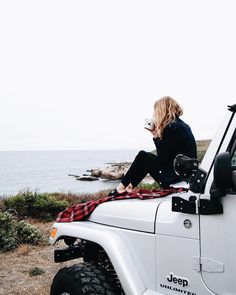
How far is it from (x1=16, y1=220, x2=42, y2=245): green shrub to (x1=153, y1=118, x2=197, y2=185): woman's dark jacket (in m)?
5.63

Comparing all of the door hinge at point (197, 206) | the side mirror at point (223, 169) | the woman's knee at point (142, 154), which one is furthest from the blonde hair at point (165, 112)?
the side mirror at point (223, 169)

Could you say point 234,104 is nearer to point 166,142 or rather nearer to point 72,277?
point 166,142

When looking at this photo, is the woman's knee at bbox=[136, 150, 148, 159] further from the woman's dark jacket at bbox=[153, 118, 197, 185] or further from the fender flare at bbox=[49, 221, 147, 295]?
the fender flare at bbox=[49, 221, 147, 295]

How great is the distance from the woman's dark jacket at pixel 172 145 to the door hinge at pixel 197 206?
1.21 m

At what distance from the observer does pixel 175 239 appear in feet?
8.11

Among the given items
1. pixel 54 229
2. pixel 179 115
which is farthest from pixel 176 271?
pixel 179 115

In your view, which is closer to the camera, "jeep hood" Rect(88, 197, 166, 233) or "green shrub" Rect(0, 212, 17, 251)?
"jeep hood" Rect(88, 197, 166, 233)

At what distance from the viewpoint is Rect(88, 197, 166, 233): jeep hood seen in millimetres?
2725

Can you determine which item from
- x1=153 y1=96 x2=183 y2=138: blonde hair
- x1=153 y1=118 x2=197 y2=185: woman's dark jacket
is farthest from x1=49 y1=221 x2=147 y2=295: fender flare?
x1=153 y1=96 x2=183 y2=138: blonde hair

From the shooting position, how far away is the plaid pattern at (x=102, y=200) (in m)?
3.07

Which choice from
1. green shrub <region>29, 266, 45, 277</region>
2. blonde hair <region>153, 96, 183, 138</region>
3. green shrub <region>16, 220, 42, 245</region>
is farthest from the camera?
green shrub <region>16, 220, 42, 245</region>

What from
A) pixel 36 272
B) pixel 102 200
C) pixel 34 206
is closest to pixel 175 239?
pixel 102 200

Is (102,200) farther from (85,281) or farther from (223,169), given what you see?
(223,169)

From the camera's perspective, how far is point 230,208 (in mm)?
2191
